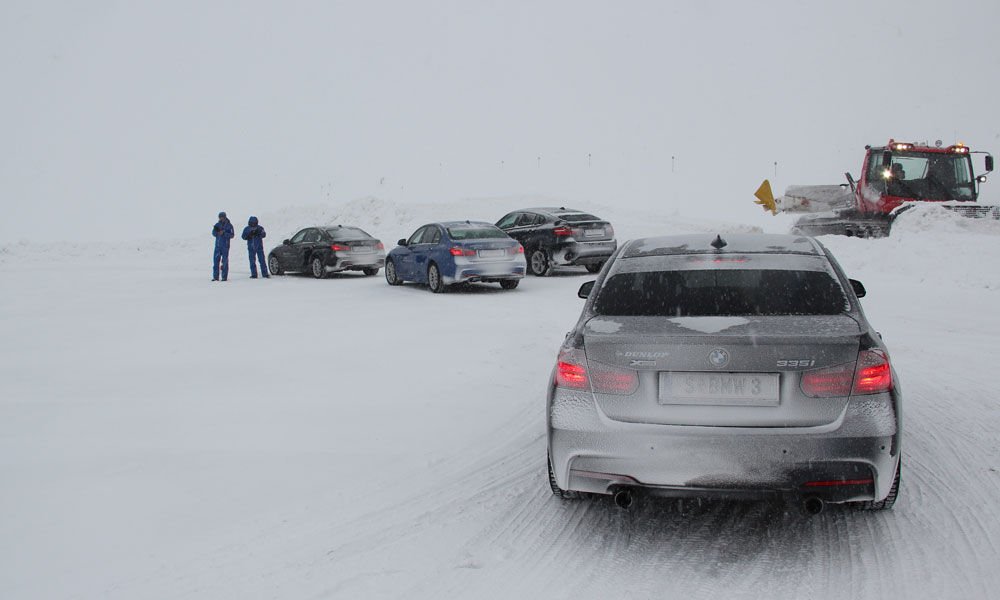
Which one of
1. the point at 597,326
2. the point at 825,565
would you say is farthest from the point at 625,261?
the point at 825,565

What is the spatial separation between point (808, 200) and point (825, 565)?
2406 cm

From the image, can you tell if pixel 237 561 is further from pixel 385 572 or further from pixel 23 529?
pixel 23 529

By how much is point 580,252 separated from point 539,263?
1153 millimetres

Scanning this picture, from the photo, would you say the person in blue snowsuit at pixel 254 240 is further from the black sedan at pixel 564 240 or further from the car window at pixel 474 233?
the black sedan at pixel 564 240

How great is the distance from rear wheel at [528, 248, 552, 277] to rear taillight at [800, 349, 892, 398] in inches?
590

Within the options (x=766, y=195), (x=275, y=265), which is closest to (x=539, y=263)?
(x=275, y=265)

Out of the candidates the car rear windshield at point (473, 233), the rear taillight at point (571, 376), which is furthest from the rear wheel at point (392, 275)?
the rear taillight at point (571, 376)

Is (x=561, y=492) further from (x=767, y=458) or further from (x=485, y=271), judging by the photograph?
(x=485, y=271)

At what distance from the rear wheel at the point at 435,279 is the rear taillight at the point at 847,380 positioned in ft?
41.7

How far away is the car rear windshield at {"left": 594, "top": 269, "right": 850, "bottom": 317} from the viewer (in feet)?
14.7

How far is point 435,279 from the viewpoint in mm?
16594

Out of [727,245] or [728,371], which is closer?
[728,371]

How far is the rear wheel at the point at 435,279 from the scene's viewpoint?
16453mm

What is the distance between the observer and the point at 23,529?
15.2ft
